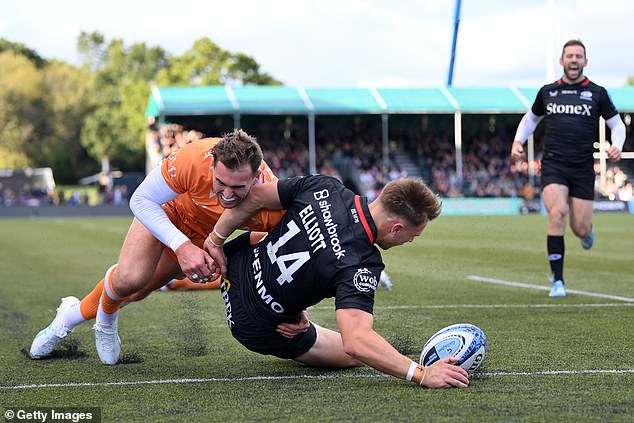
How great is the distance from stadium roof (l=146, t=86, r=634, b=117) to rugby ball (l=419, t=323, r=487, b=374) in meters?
35.8

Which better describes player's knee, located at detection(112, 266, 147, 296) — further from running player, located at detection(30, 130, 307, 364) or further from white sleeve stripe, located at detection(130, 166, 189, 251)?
white sleeve stripe, located at detection(130, 166, 189, 251)

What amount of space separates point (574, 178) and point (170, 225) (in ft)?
17.4

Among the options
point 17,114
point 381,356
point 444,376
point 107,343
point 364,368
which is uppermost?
point 381,356

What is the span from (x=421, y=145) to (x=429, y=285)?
38.9 metres

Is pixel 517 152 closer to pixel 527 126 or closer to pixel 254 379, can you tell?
pixel 527 126

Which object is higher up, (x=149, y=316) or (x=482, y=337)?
(x=482, y=337)

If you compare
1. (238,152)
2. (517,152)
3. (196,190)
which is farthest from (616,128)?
(238,152)

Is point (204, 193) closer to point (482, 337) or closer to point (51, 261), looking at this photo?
point (482, 337)

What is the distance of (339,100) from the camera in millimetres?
42875

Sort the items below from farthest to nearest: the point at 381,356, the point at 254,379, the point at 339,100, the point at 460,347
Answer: the point at 339,100 → the point at 254,379 → the point at 460,347 → the point at 381,356

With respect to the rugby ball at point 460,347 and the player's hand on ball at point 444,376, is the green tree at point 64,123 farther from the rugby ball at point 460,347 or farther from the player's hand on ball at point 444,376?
the player's hand on ball at point 444,376

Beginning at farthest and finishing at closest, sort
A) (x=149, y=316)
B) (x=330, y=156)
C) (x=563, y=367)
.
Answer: (x=330, y=156), (x=149, y=316), (x=563, y=367)

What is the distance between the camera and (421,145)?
4916 cm

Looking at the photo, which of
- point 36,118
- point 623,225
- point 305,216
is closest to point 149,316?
point 305,216
